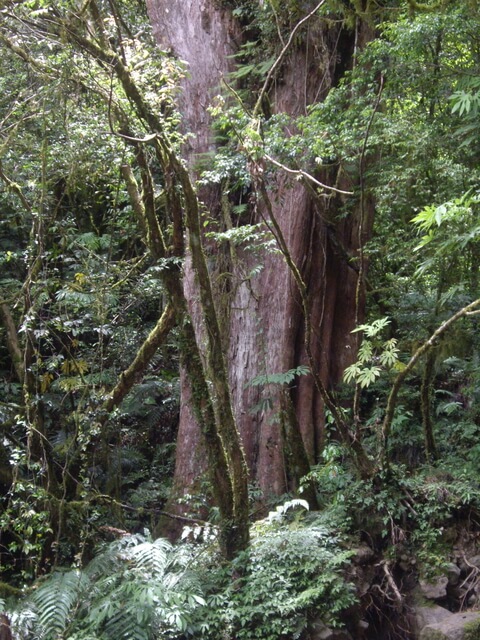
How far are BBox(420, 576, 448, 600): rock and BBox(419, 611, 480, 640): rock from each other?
0.93 feet

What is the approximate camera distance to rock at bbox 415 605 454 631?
19.3ft

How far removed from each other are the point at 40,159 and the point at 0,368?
4196 millimetres

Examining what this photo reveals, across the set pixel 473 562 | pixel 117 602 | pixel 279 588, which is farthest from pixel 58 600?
pixel 473 562

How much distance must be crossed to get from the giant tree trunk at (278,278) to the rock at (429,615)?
86.5 inches

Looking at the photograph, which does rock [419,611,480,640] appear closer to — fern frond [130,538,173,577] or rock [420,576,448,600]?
rock [420,576,448,600]

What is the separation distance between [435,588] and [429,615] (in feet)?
0.80

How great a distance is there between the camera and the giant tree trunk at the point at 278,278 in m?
8.21

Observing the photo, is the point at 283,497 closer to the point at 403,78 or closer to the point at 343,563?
the point at 343,563

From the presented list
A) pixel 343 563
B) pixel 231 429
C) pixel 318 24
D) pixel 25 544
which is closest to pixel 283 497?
pixel 343 563

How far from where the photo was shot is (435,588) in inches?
240

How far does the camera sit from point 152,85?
6.13m

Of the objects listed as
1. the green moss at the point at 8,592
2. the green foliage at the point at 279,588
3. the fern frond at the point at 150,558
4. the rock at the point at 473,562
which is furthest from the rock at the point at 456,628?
the green moss at the point at 8,592

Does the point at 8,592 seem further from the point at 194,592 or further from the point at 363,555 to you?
the point at 363,555

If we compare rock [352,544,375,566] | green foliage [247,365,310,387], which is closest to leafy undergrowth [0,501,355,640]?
rock [352,544,375,566]
